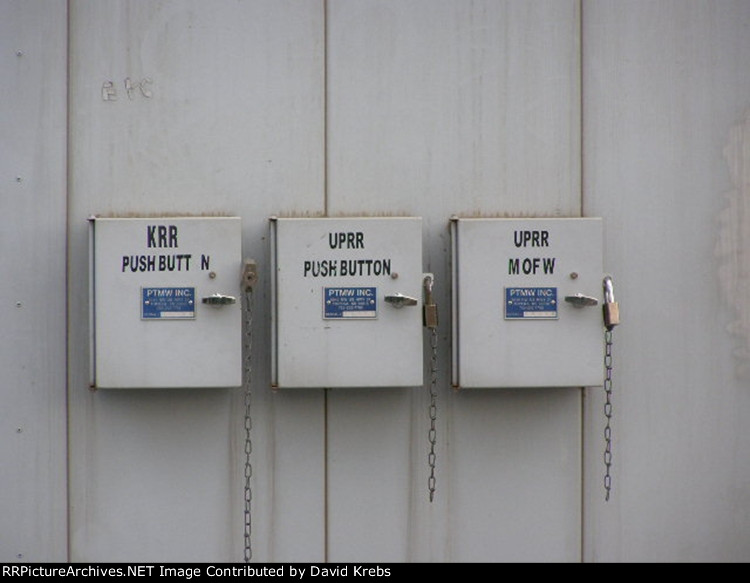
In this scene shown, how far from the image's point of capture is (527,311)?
2.77m

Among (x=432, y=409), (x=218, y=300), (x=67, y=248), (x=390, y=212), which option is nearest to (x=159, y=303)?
(x=218, y=300)

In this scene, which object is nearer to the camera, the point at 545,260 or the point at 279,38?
the point at 545,260

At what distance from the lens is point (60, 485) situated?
2982 millimetres

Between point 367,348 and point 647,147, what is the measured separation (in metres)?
1.19

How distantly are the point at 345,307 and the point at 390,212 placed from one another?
41 cm

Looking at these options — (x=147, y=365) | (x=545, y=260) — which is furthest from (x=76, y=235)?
(x=545, y=260)

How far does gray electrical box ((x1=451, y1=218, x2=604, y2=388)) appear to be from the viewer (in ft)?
9.10

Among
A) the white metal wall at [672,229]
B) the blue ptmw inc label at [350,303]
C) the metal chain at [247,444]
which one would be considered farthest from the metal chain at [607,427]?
the metal chain at [247,444]

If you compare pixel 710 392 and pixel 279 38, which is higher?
pixel 279 38

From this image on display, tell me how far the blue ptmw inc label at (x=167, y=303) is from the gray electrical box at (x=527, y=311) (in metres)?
0.84

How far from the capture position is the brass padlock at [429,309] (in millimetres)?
2752
